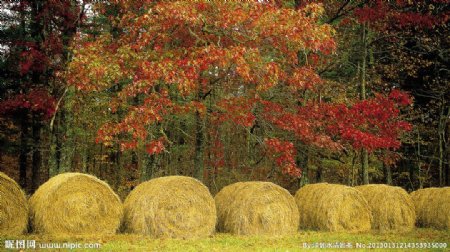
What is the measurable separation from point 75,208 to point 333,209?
255 inches

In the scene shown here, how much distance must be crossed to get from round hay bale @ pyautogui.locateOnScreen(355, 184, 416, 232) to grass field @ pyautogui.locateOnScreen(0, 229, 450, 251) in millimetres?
1595

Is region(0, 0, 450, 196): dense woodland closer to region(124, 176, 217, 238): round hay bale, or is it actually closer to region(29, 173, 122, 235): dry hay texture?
region(124, 176, 217, 238): round hay bale

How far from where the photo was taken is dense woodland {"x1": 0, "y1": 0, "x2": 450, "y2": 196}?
13367 millimetres

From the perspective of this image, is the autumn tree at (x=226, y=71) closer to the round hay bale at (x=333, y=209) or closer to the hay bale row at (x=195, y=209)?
the round hay bale at (x=333, y=209)

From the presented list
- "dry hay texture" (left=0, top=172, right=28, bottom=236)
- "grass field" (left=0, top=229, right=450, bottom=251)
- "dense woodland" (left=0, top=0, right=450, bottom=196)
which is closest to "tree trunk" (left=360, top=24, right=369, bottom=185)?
"dense woodland" (left=0, top=0, right=450, bottom=196)

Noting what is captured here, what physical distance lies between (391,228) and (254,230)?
173 inches

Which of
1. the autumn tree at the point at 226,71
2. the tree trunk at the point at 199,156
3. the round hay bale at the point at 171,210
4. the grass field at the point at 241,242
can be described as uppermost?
the autumn tree at the point at 226,71

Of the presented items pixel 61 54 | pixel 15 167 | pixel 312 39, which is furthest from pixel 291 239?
pixel 15 167

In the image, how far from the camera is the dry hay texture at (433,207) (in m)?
14.5

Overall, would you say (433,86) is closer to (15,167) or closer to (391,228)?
(391,228)

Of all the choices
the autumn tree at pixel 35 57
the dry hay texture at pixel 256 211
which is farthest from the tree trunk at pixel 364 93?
the autumn tree at pixel 35 57

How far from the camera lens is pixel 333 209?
13.6 meters

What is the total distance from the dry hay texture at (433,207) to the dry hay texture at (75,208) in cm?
870

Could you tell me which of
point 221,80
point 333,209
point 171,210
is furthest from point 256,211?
point 221,80
